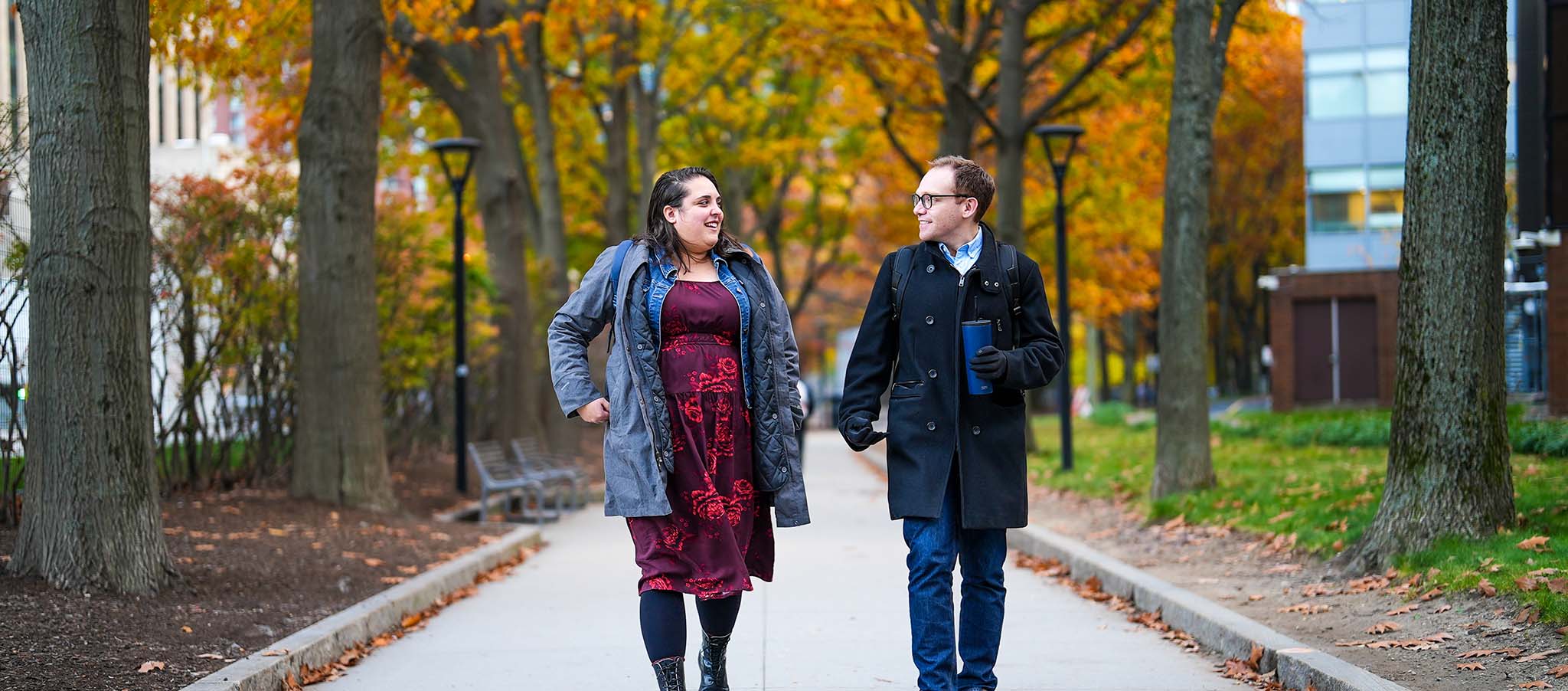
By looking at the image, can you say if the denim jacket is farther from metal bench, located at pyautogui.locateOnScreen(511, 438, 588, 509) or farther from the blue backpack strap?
metal bench, located at pyautogui.locateOnScreen(511, 438, 588, 509)

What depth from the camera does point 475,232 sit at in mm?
32969

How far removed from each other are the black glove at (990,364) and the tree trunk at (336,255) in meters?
8.58

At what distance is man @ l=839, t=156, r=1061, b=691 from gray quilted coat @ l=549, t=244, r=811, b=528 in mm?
251

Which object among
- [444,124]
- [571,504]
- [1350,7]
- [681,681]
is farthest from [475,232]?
[681,681]

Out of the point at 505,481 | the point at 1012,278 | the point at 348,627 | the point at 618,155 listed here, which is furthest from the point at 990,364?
the point at 618,155

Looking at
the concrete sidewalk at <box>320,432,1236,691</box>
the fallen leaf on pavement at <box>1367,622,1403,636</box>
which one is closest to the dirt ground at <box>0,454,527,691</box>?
the concrete sidewalk at <box>320,432,1236,691</box>

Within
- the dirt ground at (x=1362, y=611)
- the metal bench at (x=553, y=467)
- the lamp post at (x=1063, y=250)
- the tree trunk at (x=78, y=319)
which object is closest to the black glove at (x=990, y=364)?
the dirt ground at (x=1362, y=611)

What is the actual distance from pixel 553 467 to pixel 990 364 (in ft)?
42.9

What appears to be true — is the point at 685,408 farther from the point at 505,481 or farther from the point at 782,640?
the point at 505,481

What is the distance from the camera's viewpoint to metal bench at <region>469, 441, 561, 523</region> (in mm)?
15352

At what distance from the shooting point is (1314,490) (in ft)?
40.6

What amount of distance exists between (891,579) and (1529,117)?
1243cm

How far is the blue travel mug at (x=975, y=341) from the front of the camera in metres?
5.43

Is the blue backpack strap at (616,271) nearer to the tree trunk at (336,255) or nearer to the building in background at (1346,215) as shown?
the tree trunk at (336,255)
